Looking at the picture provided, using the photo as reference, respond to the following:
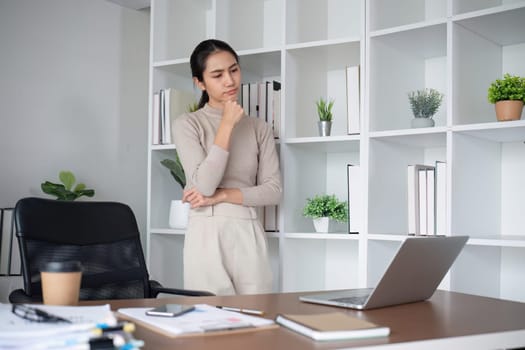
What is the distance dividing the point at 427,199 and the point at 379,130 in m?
0.39

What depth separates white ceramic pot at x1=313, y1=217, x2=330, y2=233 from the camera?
2975 mm

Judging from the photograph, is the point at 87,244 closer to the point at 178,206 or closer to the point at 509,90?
the point at 178,206

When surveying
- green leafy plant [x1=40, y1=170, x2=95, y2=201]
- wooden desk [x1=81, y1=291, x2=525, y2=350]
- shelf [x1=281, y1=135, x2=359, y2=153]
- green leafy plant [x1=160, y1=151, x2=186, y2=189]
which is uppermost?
shelf [x1=281, y1=135, x2=359, y2=153]

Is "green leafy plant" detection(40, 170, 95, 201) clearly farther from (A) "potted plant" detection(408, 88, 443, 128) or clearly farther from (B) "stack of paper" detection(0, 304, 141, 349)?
(B) "stack of paper" detection(0, 304, 141, 349)

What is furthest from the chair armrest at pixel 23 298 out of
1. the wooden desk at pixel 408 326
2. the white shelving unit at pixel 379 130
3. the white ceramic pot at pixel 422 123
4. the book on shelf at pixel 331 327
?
the white ceramic pot at pixel 422 123

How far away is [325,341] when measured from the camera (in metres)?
1.08

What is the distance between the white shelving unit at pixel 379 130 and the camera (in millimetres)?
2648

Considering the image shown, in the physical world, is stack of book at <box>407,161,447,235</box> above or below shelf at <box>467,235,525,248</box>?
above

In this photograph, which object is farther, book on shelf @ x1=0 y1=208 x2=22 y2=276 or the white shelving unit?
book on shelf @ x1=0 y1=208 x2=22 y2=276

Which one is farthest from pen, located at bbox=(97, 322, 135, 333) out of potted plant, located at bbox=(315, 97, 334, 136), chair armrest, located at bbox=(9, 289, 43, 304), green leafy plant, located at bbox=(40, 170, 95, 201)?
green leafy plant, located at bbox=(40, 170, 95, 201)

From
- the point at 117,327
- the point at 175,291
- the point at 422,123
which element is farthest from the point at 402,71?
the point at 117,327

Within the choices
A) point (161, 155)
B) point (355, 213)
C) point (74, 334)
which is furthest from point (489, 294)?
point (74, 334)

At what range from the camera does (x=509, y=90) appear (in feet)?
8.27

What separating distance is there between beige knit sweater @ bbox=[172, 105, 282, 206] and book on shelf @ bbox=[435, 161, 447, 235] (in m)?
0.67
